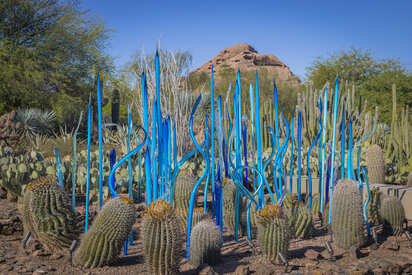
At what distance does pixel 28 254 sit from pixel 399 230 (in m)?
2.64

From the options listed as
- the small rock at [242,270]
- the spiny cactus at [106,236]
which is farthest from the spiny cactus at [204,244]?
the spiny cactus at [106,236]

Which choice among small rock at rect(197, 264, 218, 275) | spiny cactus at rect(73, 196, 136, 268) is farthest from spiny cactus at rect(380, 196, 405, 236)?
spiny cactus at rect(73, 196, 136, 268)

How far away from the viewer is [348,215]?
240 centimetres

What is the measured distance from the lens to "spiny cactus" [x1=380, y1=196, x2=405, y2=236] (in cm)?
277

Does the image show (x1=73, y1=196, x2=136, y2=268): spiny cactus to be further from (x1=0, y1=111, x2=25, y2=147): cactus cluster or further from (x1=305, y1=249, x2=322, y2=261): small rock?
(x1=0, y1=111, x2=25, y2=147): cactus cluster

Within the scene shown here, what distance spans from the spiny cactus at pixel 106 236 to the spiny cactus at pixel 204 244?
39 cm

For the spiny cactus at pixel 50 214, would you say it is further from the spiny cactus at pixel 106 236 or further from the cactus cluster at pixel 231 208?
the cactus cluster at pixel 231 208

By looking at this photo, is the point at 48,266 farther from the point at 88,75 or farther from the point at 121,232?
the point at 88,75

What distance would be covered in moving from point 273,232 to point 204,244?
0.40m

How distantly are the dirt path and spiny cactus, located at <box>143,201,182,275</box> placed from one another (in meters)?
0.19

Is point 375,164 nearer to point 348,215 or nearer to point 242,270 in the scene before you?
point 348,215

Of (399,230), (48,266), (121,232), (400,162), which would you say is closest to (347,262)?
(399,230)

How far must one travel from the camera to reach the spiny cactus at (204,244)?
6.77 feet

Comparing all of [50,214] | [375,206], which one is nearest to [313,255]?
[375,206]
